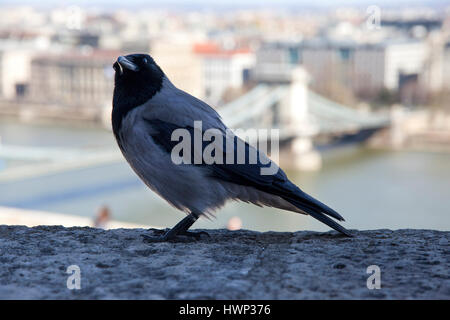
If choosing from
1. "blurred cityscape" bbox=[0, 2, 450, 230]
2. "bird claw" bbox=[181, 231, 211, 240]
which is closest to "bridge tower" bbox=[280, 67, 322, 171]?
"blurred cityscape" bbox=[0, 2, 450, 230]

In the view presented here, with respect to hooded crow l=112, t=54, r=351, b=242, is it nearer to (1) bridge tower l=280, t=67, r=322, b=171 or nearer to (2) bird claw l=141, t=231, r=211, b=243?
(2) bird claw l=141, t=231, r=211, b=243

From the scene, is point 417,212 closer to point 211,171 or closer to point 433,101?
point 211,171

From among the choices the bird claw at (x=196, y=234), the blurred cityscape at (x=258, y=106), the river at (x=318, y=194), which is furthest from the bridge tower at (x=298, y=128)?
the bird claw at (x=196, y=234)

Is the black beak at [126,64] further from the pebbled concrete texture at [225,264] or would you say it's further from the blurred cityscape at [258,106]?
the blurred cityscape at [258,106]

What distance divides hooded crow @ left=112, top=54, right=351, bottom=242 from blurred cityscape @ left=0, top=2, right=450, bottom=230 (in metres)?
0.93

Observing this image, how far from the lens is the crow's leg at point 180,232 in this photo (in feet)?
3.13

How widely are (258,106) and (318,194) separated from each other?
616 cm

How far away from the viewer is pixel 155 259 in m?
0.85

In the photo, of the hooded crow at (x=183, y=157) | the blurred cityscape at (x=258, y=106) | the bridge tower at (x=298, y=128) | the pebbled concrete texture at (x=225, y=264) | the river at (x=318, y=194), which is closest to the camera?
the pebbled concrete texture at (x=225, y=264)

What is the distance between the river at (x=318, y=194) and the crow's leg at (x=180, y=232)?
203 inches

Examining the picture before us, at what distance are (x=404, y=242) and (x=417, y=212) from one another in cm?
767

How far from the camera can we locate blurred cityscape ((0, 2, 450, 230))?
31.2 feet
